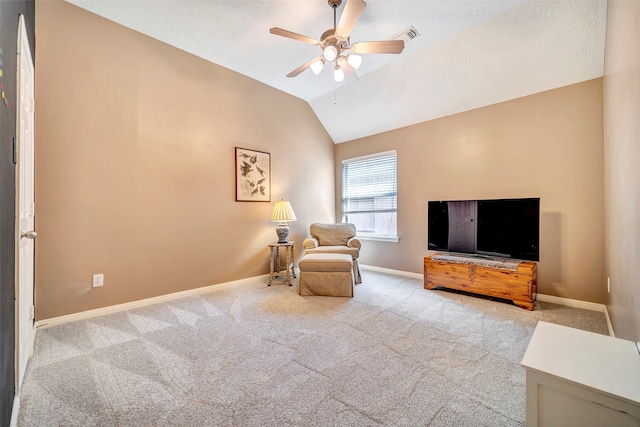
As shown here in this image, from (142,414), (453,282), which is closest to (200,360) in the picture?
(142,414)

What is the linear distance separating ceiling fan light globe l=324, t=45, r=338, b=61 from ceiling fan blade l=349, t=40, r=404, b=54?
176mm

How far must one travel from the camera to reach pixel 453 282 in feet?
10.7

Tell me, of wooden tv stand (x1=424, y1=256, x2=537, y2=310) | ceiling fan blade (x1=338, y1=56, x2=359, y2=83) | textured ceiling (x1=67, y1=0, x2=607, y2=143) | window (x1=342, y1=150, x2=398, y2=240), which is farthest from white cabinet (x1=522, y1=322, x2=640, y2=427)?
window (x1=342, y1=150, x2=398, y2=240)

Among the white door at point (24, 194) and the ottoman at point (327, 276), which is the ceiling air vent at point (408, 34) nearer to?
the ottoman at point (327, 276)

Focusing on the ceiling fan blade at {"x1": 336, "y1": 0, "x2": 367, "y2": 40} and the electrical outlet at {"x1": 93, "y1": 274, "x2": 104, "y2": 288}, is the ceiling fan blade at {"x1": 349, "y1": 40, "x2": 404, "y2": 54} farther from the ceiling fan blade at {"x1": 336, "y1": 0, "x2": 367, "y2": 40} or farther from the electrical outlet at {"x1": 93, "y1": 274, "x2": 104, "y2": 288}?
the electrical outlet at {"x1": 93, "y1": 274, "x2": 104, "y2": 288}

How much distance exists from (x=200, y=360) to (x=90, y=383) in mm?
608

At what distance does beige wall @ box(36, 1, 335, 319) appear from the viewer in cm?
242

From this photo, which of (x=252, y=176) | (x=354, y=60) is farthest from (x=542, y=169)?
(x=252, y=176)

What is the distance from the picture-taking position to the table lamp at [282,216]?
3.83 m

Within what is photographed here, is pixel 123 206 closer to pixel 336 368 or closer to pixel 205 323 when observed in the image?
pixel 205 323

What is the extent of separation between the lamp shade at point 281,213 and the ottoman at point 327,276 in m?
0.85

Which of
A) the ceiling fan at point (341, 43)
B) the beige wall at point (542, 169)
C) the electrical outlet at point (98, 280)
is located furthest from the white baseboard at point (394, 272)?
the electrical outlet at point (98, 280)

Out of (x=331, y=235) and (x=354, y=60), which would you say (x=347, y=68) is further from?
(x=331, y=235)

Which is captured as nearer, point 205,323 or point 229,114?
point 205,323
